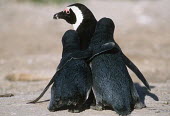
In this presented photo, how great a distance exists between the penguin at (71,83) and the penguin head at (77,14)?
1.93ft

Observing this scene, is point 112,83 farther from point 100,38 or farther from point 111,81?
point 100,38

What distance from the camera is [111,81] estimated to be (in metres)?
4.85

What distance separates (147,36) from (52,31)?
267cm

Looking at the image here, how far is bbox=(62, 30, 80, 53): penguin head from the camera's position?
16.8 ft

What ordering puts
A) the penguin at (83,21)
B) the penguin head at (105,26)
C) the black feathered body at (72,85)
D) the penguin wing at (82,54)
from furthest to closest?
the penguin at (83,21)
the penguin head at (105,26)
the penguin wing at (82,54)
the black feathered body at (72,85)

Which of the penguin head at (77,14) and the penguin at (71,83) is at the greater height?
the penguin head at (77,14)

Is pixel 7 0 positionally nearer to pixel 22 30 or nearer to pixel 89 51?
pixel 22 30

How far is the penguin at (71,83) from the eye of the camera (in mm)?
4711

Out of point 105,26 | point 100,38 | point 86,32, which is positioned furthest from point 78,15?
point 100,38

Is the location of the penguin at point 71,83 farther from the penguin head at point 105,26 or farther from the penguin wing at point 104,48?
the penguin head at point 105,26

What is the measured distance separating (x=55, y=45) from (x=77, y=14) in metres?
6.31

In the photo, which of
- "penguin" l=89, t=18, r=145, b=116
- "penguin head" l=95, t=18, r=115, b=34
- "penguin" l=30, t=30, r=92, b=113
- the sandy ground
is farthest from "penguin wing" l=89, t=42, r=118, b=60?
the sandy ground

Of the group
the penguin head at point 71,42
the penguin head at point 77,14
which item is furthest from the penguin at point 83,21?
the penguin head at point 71,42

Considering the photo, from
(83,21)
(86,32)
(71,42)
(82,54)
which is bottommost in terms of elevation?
(82,54)
